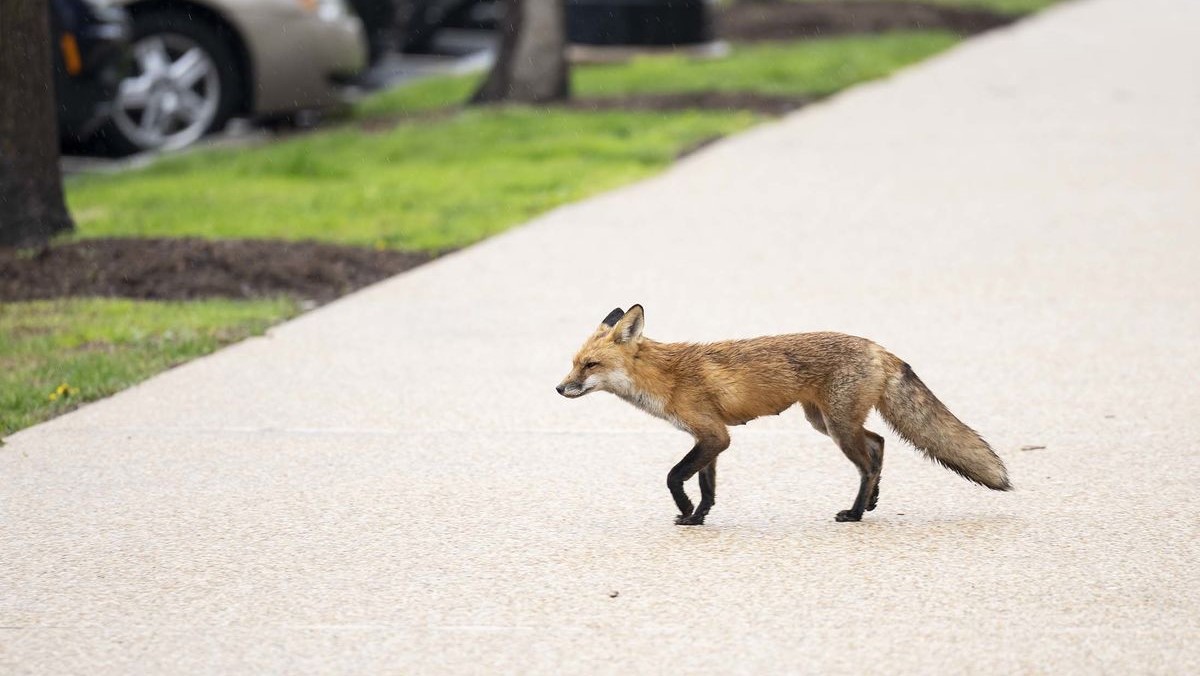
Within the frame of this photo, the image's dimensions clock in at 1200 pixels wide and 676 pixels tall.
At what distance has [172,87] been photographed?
49.9 feet

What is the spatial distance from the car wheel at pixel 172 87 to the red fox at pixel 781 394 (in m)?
9.84

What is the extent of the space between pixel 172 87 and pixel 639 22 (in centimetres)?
735

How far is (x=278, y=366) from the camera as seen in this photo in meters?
8.12

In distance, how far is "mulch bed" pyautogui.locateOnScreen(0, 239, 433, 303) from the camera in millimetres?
9773

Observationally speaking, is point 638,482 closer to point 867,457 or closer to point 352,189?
point 867,457

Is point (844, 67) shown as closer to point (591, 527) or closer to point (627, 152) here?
point (627, 152)

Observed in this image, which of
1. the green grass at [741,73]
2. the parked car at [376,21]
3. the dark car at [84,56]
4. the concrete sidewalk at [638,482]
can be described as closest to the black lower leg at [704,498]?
the concrete sidewalk at [638,482]

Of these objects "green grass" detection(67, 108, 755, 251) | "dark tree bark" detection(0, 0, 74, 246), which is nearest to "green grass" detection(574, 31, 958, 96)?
"green grass" detection(67, 108, 755, 251)

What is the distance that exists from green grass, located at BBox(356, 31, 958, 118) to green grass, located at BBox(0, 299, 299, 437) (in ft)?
27.1

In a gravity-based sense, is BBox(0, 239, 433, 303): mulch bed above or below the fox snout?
below

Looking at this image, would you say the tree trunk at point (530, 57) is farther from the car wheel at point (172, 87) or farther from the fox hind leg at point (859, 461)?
the fox hind leg at point (859, 461)

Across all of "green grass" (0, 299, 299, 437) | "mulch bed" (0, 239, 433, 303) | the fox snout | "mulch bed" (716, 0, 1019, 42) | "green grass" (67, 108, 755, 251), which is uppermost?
the fox snout

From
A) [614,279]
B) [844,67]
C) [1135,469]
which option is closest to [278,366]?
[614,279]

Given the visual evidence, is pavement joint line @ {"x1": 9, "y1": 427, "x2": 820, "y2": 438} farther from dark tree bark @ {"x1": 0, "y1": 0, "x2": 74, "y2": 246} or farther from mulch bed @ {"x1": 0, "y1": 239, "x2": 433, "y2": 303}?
dark tree bark @ {"x1": 0, "y1": 0, "x2": 74, "y2": 246}
